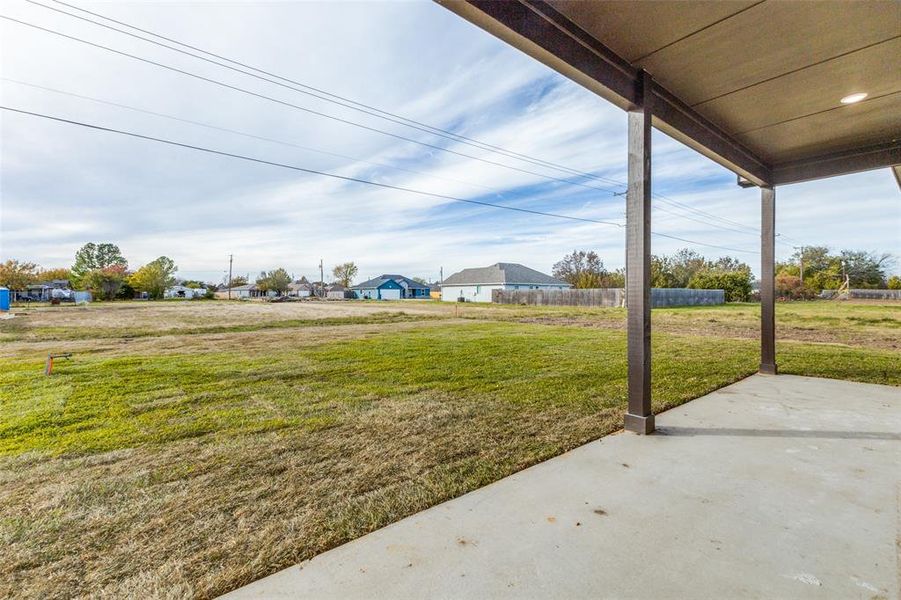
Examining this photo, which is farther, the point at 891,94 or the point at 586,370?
the point at 586,370

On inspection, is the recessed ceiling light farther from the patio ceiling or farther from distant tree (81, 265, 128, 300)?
distant tree (81, 265, 128, 300)

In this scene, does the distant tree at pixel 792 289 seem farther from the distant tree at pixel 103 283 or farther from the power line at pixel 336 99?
the distant tree at pixel 103 283

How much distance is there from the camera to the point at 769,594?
4.16 feet

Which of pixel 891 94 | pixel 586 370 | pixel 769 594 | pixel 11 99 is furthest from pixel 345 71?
pixel 769 594

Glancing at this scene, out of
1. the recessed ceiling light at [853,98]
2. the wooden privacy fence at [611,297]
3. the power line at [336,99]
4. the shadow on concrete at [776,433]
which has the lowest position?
the shadow on concrete at [776,433]

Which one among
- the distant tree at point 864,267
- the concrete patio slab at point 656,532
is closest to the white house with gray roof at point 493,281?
the distant tree at point 864,267

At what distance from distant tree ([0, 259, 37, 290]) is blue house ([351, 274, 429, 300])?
33622mm

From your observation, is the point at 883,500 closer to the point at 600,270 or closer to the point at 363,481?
the point at 363,481

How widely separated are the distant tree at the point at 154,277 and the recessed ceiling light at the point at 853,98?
4414cm

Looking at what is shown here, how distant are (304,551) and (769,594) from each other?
1.67 metres

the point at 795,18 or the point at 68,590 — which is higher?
the point at 795,18

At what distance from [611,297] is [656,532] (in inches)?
950

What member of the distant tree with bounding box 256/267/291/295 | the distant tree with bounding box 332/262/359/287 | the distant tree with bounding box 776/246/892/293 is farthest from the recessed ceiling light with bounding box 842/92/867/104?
the distant tree with bounding box 332/262/359/287

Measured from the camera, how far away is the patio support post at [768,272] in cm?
457
